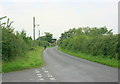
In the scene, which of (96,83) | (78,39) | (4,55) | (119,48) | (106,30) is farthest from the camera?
(106,30)

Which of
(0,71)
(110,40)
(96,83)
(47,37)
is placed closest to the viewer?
(96,83)

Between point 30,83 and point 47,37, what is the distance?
10003 centimetres

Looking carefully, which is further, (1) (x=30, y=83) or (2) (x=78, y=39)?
(2) (x=78, y=39)

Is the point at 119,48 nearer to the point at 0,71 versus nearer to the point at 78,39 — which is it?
the point at 0,71

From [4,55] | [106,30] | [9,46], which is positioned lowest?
[4,55]

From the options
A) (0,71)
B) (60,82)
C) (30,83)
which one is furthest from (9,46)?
(60,82)

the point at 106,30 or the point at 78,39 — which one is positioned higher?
the point at 106,30

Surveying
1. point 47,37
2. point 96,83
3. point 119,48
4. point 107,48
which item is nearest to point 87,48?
point 107,48

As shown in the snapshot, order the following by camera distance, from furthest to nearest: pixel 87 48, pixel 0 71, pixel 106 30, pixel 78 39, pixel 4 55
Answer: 1. pixel 106 30
2. pixel 78 39
3. pixel 87 48
4. pixel 4 55
5. pixel 0 71

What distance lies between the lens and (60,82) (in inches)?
301

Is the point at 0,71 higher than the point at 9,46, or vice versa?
the point at 9,46

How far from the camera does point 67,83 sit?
7.41 meters

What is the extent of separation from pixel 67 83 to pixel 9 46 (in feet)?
22.8

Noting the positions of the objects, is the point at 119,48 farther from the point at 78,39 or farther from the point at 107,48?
the point at 78,39
